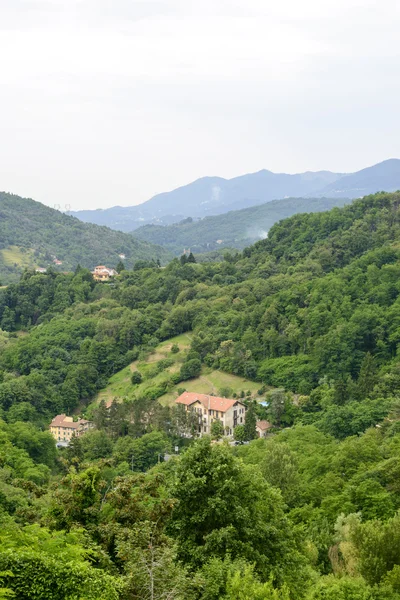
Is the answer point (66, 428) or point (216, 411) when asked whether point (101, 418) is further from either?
point (216, 411)

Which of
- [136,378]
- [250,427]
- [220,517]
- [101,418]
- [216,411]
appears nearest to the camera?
[220,517]

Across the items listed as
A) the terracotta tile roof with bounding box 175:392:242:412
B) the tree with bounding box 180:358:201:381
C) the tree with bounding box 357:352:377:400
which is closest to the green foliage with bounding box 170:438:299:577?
the tree with bounding box 357:352:377:400

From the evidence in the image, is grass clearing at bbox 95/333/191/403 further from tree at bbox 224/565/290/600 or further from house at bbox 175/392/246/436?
tree at bbox 224/565/290/600

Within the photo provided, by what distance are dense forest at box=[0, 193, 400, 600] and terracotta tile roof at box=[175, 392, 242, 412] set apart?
259cm

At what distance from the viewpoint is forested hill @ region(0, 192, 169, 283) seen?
492 feet

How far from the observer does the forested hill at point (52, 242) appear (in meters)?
150

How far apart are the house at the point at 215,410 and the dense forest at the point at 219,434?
6.99 feet

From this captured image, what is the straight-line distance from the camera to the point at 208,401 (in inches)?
1893

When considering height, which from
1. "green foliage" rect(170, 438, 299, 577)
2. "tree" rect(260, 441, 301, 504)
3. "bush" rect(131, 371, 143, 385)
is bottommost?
"bush" rect(131, 371, 143, 385)

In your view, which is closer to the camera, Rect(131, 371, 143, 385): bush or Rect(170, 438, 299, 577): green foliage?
Rect(170, 438, 299, 577): green foliage

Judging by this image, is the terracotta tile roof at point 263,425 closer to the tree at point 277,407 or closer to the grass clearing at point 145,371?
the tree at point 277,407

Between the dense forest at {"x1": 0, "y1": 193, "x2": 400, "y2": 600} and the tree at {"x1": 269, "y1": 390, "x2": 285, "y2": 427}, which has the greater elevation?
the dense forest at {"x1": 0, "y1": 193, "x2": 400, "y2": 600}

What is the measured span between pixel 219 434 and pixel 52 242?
131717 millimetres

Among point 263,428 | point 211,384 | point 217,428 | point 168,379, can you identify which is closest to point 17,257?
point 168,379
